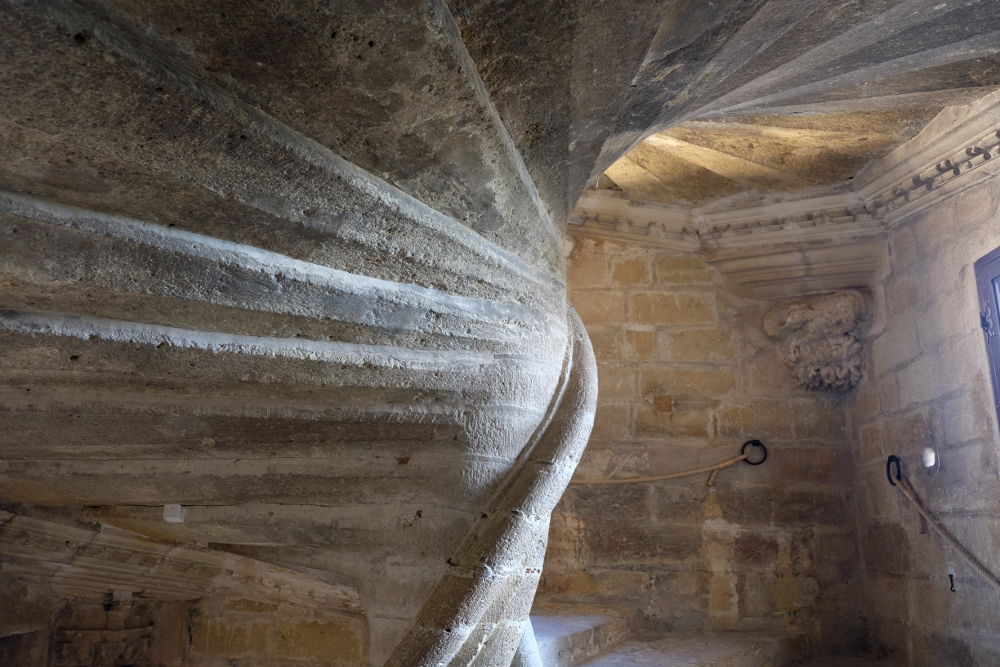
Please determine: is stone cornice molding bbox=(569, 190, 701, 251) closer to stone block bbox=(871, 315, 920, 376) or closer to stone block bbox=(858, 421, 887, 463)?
stone block bbox=(871, 315, 920, 376)

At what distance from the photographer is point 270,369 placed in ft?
3.95

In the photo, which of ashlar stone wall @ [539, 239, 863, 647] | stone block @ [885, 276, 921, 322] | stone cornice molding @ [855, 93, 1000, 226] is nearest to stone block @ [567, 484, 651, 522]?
ashlar stone wall @ [539, 239, 863, 647]

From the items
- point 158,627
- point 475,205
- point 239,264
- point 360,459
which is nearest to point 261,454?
point 360,459

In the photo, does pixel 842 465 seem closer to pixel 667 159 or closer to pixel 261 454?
pixel 667 159

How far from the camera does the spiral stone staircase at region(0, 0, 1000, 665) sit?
34.6 inches

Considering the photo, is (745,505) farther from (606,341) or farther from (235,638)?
(235,638)

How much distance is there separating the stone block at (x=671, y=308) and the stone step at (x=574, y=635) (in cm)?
110

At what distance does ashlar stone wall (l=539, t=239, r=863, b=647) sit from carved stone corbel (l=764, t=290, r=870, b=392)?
7 cm

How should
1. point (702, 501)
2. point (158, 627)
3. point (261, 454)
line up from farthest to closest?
point (702, 501), point (158, 627), point (261, 454)

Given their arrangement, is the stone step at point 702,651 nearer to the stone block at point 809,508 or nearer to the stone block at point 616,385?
the stone block at point 809,508

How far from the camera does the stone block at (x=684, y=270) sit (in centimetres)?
314

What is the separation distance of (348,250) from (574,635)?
1.55m

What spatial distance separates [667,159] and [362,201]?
1866mm

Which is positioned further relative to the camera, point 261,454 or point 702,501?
point 702,501
